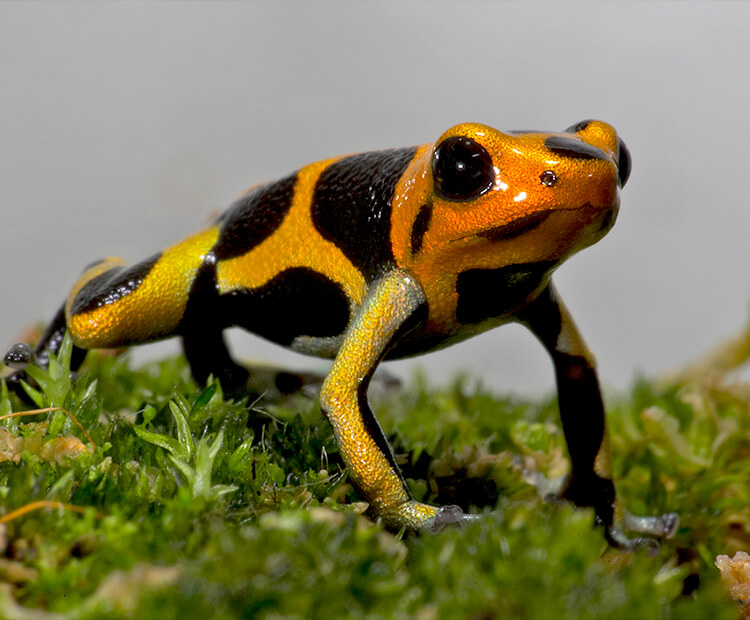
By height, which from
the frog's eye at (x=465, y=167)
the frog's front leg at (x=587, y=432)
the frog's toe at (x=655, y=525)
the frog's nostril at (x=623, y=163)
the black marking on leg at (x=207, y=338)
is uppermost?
the frog's eye at (x=465, y=167)

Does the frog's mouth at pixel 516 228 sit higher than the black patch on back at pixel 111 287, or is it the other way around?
the frog's mouth at pixel 516 228

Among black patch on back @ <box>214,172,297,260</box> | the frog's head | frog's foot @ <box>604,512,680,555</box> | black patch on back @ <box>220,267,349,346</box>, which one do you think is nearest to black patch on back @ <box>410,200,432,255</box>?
the frog's head

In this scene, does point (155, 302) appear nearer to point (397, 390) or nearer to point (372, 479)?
point (372, 479)

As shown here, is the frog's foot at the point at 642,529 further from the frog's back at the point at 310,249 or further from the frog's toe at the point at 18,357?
the frog's toe at the point at 18,357

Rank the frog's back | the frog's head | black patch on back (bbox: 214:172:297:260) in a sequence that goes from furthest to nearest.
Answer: black patch on back (bbox: 214:172:297:260)
the frog's back
the frog's head

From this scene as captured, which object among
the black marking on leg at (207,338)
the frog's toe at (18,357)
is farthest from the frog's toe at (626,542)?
the frog's toe at (18,357)

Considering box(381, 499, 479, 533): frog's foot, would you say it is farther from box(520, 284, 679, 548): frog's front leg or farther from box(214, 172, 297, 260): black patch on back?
box(214, 172, 297, 260): black patch on back

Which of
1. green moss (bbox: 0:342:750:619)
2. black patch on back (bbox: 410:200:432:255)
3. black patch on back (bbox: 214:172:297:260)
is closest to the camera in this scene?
green moss (bbox: 0:342:750:619)
